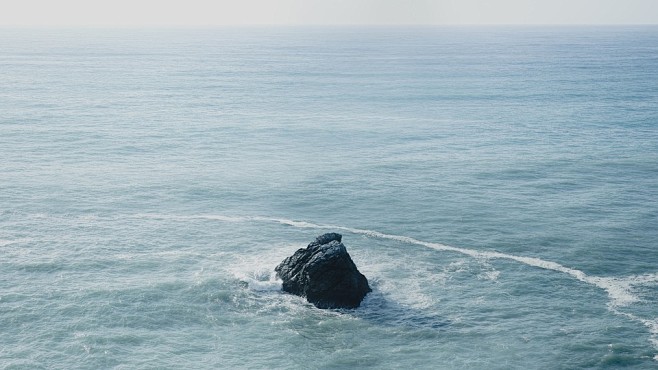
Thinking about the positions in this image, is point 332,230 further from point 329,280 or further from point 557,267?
point 557,267

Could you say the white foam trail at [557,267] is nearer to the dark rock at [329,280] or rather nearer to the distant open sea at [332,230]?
the distant open sea at [332,230]

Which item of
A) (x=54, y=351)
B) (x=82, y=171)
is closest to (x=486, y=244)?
(x=54, y=351)

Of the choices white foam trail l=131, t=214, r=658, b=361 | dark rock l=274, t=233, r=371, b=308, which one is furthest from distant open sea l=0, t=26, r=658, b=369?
dark rock l=274, t=233, r=371, b=308

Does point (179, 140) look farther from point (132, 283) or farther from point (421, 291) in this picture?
point (421, 291)

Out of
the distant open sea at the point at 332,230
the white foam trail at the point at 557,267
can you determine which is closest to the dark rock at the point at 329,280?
the distant open sea at the point at 332,230

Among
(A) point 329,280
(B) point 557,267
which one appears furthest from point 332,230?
(B) point 557,267

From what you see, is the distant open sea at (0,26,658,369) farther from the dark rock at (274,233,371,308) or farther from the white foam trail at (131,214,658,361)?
the dark rock at (274,233,371,308)
